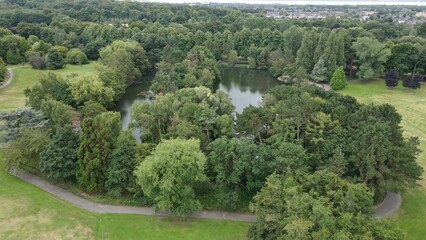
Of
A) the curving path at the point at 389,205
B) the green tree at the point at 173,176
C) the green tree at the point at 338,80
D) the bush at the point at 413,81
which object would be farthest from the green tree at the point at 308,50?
the green tree at the point at 173,176

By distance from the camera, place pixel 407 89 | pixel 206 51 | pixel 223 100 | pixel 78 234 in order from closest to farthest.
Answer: pixel 78 234 → pixel 223 100 → pixel 407 89 → pixel 206 51

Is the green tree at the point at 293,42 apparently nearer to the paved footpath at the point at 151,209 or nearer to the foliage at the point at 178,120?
the foliage at the point at 178,120

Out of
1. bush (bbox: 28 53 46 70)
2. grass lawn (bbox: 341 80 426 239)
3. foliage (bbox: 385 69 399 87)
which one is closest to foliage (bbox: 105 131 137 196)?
grass lawn (bbox: 341 80 426 239)

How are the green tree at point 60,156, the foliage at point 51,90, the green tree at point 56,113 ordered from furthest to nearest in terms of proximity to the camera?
the foliage at point 51,90
the green tree at point 56,113
the green tree at point 60,156

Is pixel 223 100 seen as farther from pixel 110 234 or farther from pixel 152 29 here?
pixel 152 29

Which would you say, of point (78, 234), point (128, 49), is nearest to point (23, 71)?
point (128, 49)

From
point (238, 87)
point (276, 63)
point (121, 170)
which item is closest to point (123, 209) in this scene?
point (121, 170)
